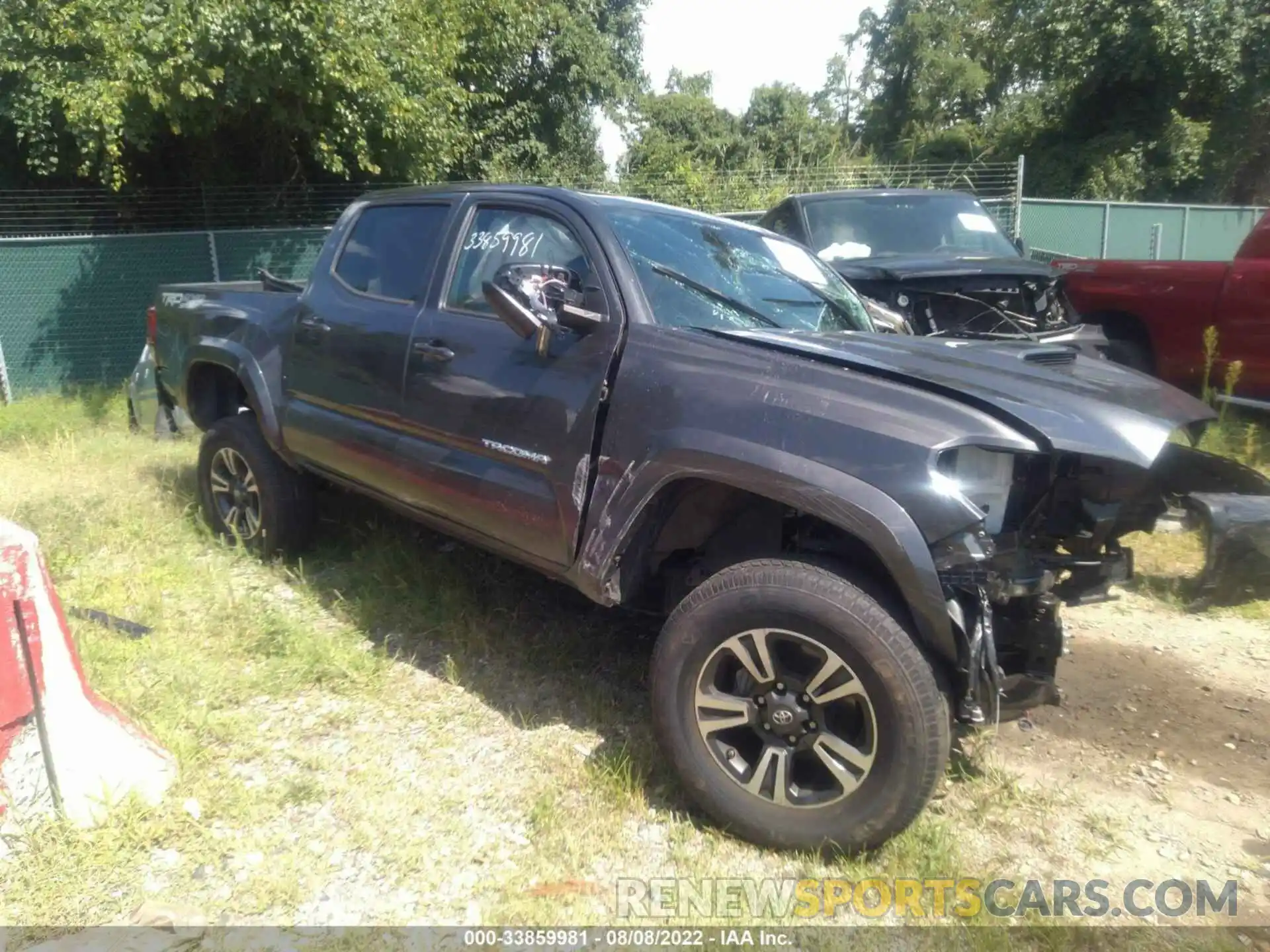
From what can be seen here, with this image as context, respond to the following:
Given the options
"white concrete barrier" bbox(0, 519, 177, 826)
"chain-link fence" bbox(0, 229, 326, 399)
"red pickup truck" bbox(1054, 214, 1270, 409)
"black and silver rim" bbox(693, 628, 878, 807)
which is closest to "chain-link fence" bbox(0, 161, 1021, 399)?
"chain-link fence" bbox(0, 229, 326, 399)

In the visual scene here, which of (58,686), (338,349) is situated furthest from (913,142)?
(58,686)

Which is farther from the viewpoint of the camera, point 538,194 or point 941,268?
point 941,268

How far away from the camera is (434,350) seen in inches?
155

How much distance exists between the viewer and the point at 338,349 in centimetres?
446

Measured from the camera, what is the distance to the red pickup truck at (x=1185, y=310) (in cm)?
647

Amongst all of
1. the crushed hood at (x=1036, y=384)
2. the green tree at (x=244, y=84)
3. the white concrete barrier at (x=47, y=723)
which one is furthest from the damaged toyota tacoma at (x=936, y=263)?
the green tree at (x=244, y=84)

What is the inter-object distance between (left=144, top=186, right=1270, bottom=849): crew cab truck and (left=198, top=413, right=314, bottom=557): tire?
78 centimetres

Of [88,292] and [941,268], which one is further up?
[941,268]

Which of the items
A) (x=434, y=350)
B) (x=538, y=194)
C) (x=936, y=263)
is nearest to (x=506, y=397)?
(x=434, y=350)

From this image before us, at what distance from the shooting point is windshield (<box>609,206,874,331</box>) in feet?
11.6

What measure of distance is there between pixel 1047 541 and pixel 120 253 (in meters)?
10.7

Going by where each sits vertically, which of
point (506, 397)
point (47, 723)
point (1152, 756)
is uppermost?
point (506, 397)

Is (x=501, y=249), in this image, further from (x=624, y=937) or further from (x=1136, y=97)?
(x=1136, y=97)

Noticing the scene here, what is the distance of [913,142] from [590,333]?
28242 mm
